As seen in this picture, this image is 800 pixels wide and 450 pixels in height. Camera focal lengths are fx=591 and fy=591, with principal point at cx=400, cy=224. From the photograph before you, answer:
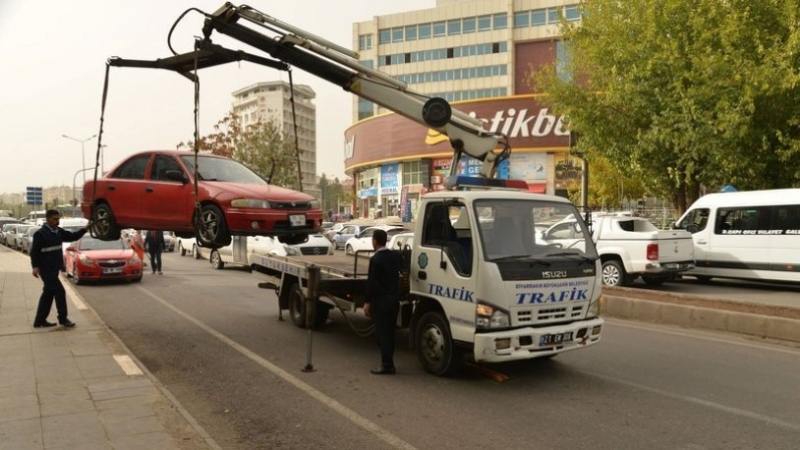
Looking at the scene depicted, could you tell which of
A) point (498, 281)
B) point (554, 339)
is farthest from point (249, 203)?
point (554, 339)

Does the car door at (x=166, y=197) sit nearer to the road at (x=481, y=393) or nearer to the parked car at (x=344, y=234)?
the road at (x=481, y=393)

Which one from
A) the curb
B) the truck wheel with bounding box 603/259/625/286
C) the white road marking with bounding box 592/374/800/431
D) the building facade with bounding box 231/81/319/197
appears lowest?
the white road marking with bounding box 592/374/800/431

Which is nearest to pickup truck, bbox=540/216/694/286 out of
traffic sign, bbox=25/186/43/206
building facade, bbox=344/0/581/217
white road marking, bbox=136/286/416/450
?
white road marking, bbox=136/286/416/450

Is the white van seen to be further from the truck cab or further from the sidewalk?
the sidewalk

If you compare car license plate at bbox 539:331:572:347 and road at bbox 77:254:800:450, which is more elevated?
car license plate at bbox 539:331:572:347

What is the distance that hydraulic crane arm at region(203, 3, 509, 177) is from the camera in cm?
831

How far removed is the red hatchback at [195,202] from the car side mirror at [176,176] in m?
0.01

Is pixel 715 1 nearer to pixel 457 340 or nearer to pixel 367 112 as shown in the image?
pixel 457 340

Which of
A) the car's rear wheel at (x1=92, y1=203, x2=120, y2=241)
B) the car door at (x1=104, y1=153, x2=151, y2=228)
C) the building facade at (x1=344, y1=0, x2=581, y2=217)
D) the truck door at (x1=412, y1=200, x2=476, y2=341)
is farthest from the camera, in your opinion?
the building facade at (x1=344, y1=0, x2=581, y2=217)

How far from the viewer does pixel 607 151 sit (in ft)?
66.4

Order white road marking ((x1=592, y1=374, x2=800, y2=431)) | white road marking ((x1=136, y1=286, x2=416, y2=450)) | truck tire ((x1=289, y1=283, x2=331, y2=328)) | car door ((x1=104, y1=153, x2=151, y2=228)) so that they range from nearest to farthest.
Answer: white road marking ((x1=136, y1=286, x2=416, y2=450)) → white road marking ((x1=592, y1=374, x2=800, y2=431)) → car door ((x1=104, y1=153, x2=151, y2=228)) → truck tire ((x1=289, y1=283, x2=331, y2=328))

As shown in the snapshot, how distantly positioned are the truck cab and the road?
1.81ft

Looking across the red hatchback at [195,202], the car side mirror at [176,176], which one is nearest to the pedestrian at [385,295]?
the red hatchback at [195,202]

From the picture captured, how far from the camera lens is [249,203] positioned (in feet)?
24.6
